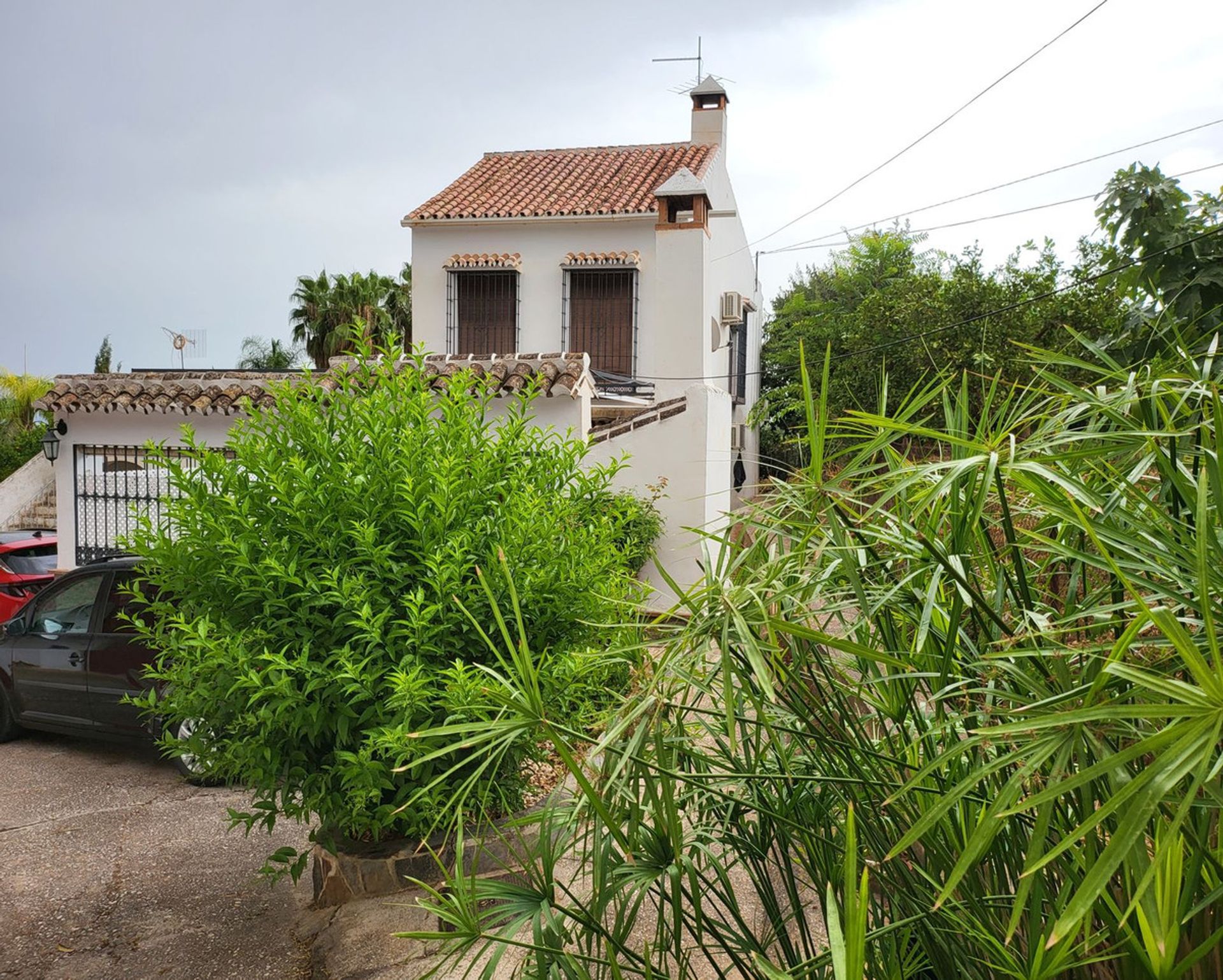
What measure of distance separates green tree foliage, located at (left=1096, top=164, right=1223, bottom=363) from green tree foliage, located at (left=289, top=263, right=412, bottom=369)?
71.9 ft

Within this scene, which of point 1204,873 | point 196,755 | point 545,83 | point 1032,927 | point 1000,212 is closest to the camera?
point 1032,927

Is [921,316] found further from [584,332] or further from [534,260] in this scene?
[534,260]

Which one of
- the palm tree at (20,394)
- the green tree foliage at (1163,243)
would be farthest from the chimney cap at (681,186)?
the palm tree at (20,394)

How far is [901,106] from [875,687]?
44.2 ft

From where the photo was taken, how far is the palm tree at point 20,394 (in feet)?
83.3

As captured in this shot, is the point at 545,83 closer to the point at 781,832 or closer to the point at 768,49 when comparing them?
the point at 768,49

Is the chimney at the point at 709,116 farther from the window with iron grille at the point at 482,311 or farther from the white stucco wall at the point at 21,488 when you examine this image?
the white stucco wall at the point at 21,488

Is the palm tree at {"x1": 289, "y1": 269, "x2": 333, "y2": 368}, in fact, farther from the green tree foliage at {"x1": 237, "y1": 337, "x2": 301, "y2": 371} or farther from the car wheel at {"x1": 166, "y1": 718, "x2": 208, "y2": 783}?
the car wheel at {"x1": 166, "y1": 718, "x2": 208, "y2": 783}

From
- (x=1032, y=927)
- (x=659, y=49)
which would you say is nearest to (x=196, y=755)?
(x=1032, y=927)

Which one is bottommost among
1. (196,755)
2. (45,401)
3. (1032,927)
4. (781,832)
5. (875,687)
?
(196,755)

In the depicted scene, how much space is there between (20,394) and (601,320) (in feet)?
58.5

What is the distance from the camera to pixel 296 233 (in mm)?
20203

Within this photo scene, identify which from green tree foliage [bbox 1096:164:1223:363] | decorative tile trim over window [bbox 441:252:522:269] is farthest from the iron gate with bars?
green tree foliage [bbox 1096:164:1223:363]

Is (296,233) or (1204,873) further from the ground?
(296,233)
